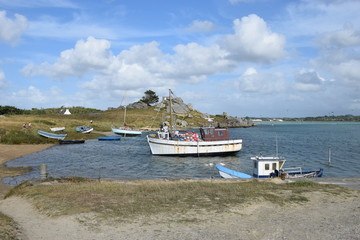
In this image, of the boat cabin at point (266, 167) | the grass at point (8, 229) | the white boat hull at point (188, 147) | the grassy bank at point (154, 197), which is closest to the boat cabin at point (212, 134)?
the white boat hull at point (188, 147)

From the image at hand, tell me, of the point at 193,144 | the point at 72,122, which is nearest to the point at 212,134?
the point at 193,144

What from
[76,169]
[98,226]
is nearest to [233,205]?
[98,226]

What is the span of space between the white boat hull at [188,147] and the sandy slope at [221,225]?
30051mm

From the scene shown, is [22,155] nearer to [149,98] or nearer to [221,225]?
[221,225]

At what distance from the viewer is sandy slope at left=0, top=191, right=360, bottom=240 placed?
1166 cm

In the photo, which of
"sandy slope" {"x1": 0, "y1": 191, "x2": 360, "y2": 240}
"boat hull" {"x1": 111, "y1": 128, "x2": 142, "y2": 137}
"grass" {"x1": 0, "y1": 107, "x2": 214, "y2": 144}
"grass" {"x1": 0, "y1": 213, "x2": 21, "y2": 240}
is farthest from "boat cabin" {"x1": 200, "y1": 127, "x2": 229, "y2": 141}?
"boat hull" {"x1": 111, "y1": 128, "x2": 142, "y2": 137}

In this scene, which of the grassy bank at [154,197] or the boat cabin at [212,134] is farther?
the boat cabin at [212,134]

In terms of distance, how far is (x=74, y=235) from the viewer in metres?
11.7

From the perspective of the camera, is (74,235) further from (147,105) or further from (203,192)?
(147,105)

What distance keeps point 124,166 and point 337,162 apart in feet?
91.3

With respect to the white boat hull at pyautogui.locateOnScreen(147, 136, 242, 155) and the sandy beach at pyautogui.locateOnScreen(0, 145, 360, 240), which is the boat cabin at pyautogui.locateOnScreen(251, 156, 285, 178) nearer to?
the sandy beach at pyautogui.locateOnScreen(0, 145, 360, 240)

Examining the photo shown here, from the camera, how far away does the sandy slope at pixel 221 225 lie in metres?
11.7

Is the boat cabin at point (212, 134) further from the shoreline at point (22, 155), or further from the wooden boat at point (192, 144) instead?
the shoreline at point (22, 155)

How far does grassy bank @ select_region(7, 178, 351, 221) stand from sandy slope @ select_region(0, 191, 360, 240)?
674mm
